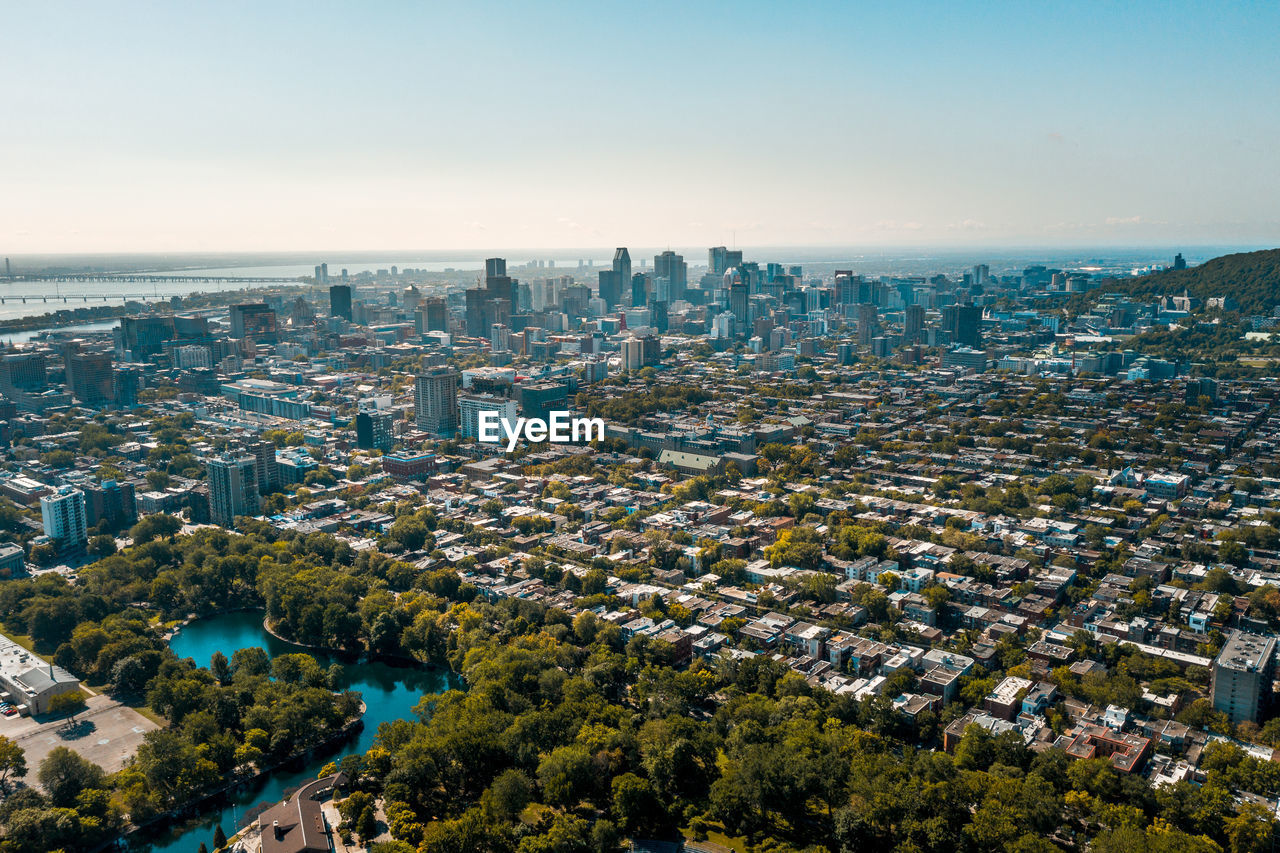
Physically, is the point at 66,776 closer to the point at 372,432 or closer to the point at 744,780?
the point at 744,780

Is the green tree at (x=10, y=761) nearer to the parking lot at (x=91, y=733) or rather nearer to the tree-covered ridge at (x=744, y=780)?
the parking lot at (x=91, y=733)

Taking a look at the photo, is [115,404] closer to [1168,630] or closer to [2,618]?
[2,618]

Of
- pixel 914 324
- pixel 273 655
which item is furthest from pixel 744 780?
pixel 914 324

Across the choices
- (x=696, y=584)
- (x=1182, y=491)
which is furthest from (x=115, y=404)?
(x=1182, y=491)

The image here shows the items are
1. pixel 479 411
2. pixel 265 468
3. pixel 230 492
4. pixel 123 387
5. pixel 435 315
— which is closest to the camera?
pixel 230 492

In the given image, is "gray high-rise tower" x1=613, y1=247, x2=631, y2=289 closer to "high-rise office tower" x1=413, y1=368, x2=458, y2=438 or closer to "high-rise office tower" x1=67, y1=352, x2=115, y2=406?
"high-rise office tower" x1=67, y1=352, x2=115, y2=406

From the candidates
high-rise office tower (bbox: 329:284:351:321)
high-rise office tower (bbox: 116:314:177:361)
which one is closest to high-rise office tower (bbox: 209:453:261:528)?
high-rise office tower (bbox: 116:314:177:361)
